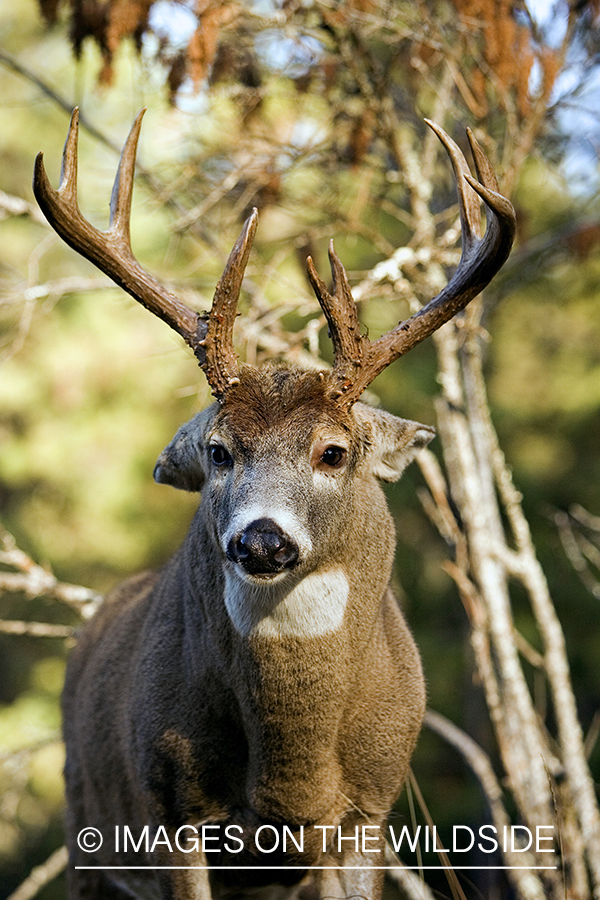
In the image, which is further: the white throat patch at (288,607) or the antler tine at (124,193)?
the antler tine at (124,193)

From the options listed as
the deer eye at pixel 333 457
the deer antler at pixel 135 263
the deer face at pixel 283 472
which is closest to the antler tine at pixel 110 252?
the deer antler at pixel 135 263

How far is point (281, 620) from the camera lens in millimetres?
3766

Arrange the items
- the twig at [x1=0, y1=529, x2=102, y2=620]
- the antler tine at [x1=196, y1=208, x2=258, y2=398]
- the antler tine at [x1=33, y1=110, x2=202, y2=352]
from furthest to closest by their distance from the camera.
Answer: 1. the twig at [x1=0, y1=529, x2=102, y2=620]
2. the antler tine at [x1=33, y1=110, x2=202, y2=352]
3. the antler tine at [x1=196, y1=208, x2=258, y2=398]

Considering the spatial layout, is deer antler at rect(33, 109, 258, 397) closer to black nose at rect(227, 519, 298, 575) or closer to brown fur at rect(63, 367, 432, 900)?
brown fur at rect(63, 367, 432, 900)

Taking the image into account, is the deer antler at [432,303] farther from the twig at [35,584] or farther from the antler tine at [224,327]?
the twig at [35,584]

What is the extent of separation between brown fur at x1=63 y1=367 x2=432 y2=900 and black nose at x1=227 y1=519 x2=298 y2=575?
0.11 m

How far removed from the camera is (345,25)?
6625 mm

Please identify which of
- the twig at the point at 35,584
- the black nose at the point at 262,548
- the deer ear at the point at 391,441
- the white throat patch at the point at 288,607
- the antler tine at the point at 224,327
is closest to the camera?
the black nose at the point at 262,548

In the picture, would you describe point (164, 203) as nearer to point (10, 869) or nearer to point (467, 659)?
point (467, 659)

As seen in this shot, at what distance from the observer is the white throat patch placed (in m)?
3.75

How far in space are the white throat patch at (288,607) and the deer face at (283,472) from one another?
67mm

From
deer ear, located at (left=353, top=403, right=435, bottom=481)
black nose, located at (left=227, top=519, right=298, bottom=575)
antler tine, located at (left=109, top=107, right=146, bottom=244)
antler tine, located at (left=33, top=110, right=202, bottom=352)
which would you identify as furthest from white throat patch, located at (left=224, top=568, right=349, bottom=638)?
antler tine, located at (left=109, top=107, right=146, bottom=244)

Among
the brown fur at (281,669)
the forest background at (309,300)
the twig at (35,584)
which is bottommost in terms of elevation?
the brown fur at (281,669)

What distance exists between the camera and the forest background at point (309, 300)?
662cm
